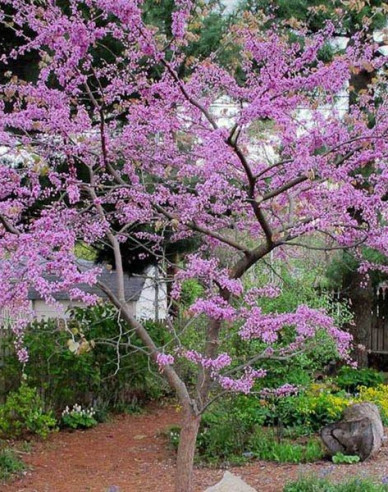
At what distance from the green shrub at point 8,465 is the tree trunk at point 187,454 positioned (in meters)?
2.01

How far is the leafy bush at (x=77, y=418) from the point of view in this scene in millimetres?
7457

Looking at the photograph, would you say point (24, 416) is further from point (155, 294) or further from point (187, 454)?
point (155, 294)

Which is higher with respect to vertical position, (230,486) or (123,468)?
(230,486)

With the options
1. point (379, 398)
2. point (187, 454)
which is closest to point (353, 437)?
point (379, 398)

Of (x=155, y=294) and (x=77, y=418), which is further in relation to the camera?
(x=155, y=294)

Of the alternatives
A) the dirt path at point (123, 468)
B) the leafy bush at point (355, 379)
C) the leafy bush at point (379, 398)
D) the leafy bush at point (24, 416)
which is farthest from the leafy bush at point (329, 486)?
the leafy bush at point (355, 379)

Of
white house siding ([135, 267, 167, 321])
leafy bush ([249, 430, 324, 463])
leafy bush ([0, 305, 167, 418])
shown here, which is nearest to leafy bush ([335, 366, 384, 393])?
leafy bush ([0, 305, 167, 418])

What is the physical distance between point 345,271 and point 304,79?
6274 millimetres

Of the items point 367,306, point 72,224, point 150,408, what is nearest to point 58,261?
point 72,224

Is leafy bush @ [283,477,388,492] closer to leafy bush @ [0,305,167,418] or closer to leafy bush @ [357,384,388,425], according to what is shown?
leafy bush @ [0,305,167,418]

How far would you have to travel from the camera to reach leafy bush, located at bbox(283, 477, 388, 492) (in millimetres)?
4383

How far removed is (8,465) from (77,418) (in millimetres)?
1864

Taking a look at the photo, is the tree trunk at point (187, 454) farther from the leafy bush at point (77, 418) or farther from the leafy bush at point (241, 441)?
the leafy bush at point (77, 418)

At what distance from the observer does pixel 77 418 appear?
24.6 feet
